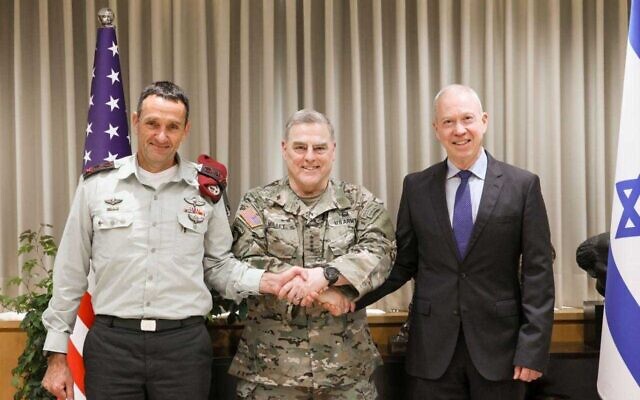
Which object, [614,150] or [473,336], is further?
[614,150]

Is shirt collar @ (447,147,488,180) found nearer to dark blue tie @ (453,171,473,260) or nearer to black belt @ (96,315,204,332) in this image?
dark blue tie @ (453,171,473,260)

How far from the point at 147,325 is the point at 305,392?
24.3 inches

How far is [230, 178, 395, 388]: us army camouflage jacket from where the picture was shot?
91.1 inches

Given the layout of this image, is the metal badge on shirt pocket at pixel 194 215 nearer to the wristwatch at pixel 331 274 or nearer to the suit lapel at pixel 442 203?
the wristwatch at pixel 331 274

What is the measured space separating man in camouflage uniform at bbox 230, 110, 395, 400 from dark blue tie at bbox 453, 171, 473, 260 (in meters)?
0.27

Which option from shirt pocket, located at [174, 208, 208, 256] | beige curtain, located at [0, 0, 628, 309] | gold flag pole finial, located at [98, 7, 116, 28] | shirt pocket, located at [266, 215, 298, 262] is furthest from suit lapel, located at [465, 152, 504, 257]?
gold flag pole finial, located at [98, 7, 116, 28]

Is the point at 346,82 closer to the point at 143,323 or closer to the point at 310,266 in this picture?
the point at 310,266

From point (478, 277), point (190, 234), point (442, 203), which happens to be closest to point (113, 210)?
point (190, 234)

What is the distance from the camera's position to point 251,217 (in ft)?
7.97

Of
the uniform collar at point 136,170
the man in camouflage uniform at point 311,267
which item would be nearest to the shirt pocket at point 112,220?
the uniform collar at point 136,170

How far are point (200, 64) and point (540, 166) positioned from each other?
193 centimetres

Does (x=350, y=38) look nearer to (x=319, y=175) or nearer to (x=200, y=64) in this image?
(x=200, y=64)

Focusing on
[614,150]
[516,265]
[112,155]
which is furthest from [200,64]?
[614,150]

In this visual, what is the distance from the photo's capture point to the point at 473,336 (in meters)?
2.24
